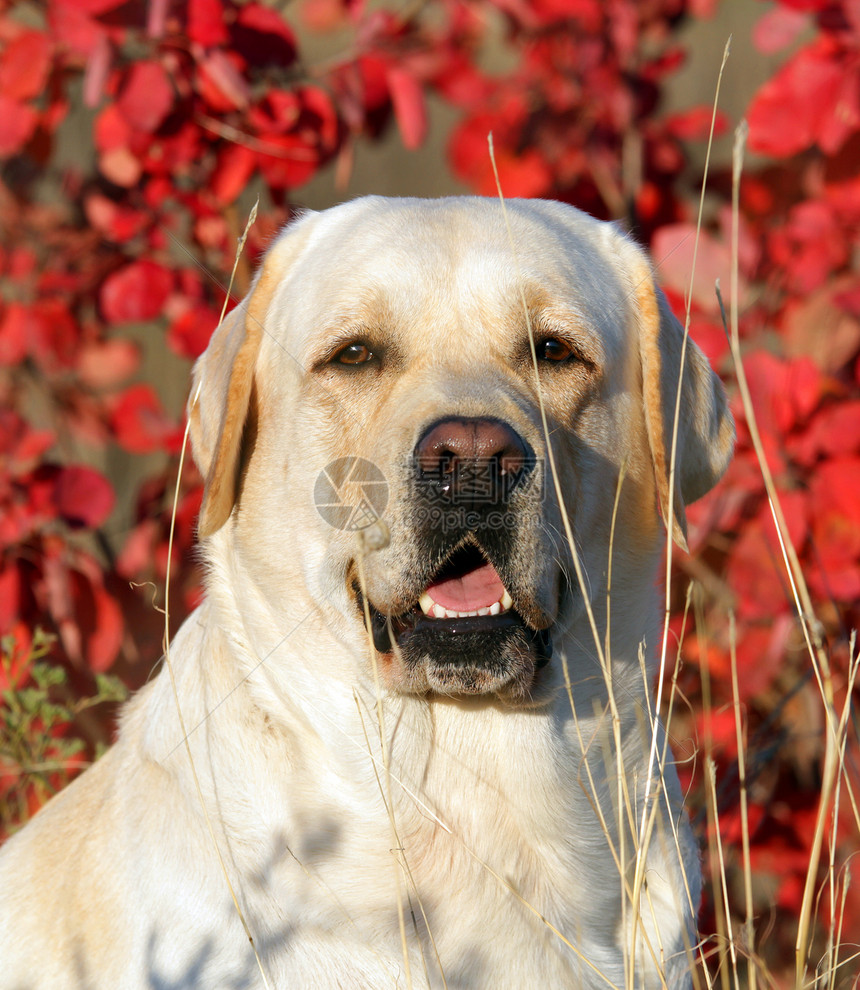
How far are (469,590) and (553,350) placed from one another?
0.67m

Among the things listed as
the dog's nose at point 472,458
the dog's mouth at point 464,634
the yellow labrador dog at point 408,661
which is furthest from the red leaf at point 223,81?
the dog's mouth at point 464,634

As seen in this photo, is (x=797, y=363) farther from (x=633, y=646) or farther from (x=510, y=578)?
(x=510, y=578)

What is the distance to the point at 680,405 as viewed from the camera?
104 inches

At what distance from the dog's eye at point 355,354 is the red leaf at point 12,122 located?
6.65 ft

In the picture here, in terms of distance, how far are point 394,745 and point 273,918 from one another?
0.44 metres

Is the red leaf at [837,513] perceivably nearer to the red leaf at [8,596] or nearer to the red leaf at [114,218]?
the red leaf at [114,218]

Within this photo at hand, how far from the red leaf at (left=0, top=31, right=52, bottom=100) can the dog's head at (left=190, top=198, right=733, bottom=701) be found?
5.21 ft

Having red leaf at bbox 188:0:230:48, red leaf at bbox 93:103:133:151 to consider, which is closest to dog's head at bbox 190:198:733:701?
red leaf at bbox 188:0:230:48

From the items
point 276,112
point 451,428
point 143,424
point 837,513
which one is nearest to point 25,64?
point 276,112

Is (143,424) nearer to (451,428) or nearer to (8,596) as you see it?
(8,596)

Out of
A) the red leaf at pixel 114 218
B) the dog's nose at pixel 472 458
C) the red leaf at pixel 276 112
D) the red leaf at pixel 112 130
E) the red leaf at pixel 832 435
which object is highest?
the red leaf at pixel 276 112

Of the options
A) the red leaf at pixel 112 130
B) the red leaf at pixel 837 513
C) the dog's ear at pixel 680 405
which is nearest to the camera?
the dog's ear at pixel 680 405

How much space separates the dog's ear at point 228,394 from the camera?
2400 millimetres

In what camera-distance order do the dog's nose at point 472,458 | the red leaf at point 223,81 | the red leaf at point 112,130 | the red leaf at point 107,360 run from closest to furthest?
1. the dog's nose at point 472,458
2. the red leaf at point 223,81
3. the red leaf at point 112,130
4. the red leaf at point 107,360
